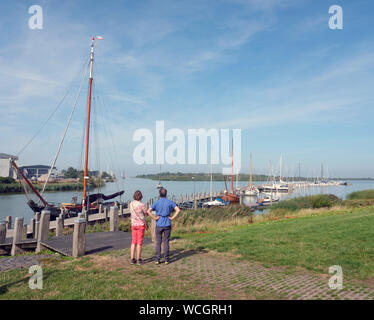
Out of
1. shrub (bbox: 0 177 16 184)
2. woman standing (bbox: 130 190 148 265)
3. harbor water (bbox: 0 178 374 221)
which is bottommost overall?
harbor water (bbox: 0 178 374 221)

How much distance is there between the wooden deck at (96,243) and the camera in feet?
31.3

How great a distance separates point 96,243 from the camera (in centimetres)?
1048

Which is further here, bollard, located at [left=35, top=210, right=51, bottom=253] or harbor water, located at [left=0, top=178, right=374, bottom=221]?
A: harbor water, located at [left=0, top=178, right=374, bottom=221]

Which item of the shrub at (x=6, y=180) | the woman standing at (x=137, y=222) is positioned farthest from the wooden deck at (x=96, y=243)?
the shrub at (x=6, y=180)

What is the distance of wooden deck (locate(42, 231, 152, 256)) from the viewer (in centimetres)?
954

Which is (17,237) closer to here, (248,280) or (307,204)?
(248,280)

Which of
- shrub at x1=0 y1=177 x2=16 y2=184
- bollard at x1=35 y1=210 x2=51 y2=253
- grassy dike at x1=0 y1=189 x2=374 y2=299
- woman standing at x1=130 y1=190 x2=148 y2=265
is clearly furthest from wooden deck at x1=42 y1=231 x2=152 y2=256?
shrub at x1=0 y1=177 x2=16 y2=184

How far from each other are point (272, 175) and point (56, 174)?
3113 inches

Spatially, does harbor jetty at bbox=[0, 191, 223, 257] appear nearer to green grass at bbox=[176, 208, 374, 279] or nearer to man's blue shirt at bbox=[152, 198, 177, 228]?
man's blue shirt at bbox=[152, 198, 177, 228]

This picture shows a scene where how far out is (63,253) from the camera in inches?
360

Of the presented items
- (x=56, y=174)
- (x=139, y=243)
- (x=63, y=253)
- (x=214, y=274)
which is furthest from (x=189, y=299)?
(x=56, y=174)

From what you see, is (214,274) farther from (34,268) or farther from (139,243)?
(34,268)

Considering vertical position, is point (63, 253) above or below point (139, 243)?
below
